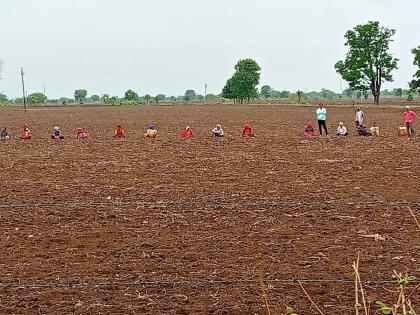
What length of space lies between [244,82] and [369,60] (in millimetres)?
48898

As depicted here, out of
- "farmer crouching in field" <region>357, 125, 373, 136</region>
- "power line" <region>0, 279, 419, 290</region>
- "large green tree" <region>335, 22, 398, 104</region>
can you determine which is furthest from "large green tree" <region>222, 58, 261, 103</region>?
"power line" <region>0, 279, 419, 290</region>

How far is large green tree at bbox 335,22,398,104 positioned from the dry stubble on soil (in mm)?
61270

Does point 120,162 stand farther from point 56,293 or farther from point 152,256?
point 56,293

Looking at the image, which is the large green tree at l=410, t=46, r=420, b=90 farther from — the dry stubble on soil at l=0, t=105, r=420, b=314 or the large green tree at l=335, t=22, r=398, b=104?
the dry stubble on soil at l=0, t=105, r=420, b=314

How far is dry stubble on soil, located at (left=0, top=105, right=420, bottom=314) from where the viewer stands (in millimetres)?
5824

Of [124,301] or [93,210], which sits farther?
[93,210]

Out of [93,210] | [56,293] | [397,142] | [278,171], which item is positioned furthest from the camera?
[397,142]

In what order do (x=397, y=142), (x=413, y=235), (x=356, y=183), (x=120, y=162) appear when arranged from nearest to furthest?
(x=413, y=235)
(x=356, y=183)
(x=120, y=162)
(x=397, y=142)

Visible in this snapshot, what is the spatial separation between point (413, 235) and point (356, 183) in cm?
422

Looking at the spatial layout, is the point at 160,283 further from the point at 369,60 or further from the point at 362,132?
the point at 369,60

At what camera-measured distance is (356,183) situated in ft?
39.4

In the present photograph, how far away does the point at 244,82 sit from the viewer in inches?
4825

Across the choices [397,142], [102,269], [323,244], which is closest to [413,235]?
[323,244]

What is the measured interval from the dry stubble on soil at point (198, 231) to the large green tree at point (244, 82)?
4205 inches
